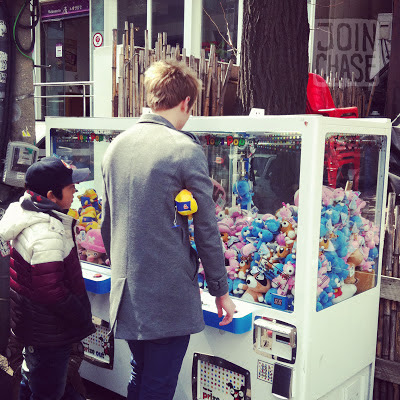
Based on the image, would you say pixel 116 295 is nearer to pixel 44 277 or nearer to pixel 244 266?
pixel 44 277

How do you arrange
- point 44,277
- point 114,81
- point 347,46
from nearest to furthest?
1. point 44,277
2. point 114,81
3. point 347,46

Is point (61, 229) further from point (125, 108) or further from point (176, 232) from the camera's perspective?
point (125, 108)

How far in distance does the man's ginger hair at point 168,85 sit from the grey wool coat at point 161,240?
0.38 ft

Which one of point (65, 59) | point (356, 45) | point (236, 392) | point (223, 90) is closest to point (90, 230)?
point (236, 392)

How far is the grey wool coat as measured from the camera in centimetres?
185

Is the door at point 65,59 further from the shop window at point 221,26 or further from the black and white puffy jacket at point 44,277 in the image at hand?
the black and white puffy jacket at point 44,277

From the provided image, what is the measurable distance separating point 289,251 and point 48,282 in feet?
3.43

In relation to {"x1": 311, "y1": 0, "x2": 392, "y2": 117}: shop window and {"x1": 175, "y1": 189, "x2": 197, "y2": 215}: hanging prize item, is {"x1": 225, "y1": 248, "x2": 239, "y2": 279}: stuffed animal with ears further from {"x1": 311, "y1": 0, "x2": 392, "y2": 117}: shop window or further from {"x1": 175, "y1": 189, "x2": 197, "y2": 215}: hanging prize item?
{"x1": 311, "y1": 0, "x2": 392, "y2": 117}: shop window

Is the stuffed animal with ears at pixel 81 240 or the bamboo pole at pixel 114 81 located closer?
the stuffed animal with ears at pixel 81 240

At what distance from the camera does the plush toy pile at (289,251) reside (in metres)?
2.32

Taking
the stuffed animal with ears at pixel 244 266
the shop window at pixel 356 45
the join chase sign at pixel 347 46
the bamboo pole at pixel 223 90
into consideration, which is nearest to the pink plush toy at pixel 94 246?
the stuffed animal with ears at pixel 244 266

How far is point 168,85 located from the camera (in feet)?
6.42

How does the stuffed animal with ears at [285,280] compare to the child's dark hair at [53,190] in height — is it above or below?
below

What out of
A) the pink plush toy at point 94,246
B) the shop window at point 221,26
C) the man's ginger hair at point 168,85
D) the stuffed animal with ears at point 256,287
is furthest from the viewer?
the shop window at point 221,26
